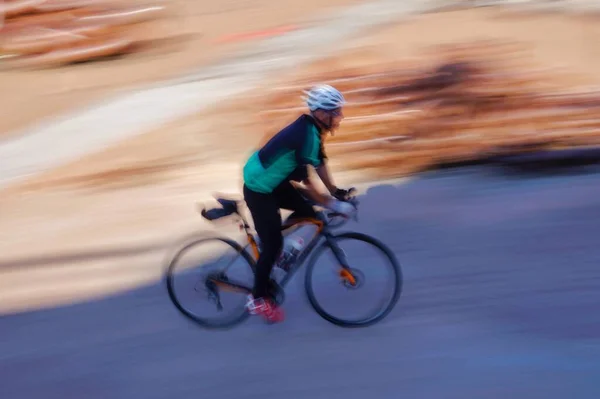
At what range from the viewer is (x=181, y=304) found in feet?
19.4

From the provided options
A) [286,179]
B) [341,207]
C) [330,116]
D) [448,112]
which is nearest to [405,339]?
[341,207]

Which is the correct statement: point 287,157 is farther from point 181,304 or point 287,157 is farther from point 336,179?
point 336,179

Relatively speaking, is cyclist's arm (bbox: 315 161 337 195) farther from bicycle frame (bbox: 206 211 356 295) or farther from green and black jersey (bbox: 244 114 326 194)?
bicycle frame (bbox: 206 211 356 295)

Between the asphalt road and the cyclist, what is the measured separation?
0.44m

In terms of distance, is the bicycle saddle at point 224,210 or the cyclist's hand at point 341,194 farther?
the bicycle saddle at point 224,210

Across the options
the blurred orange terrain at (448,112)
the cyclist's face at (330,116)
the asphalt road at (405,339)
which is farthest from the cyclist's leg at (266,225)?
the blurred orange terrain at (448,112)

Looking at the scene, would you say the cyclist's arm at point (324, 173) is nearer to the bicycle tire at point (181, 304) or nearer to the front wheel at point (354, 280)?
the front wheel at point (354, 280)

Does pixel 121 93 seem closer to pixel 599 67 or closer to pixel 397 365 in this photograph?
pixel 599 67

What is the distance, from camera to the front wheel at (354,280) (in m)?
5.46

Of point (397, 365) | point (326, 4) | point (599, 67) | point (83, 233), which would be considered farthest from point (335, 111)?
point (326, 4)

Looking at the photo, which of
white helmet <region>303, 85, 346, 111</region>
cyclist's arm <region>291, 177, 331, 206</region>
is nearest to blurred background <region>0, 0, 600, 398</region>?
cyclist's arm <region>291, 177, 331, 206</region>

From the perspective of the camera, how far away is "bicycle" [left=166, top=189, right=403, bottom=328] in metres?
5.44

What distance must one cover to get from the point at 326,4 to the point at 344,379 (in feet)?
42.6

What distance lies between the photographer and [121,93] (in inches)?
512
